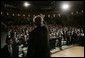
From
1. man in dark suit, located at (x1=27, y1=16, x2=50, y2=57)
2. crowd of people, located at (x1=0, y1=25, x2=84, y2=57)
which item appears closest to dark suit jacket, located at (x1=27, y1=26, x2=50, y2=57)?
man in dark suit, located at (x1=27, y1=16, x2=50, y2=57)

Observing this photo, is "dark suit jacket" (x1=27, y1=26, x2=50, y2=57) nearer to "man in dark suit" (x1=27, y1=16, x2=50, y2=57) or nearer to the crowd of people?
"man in dark suit" (x1=27, y1=16, x2=50, y2=57)

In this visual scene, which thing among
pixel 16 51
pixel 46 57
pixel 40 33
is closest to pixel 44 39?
pixel 40 33

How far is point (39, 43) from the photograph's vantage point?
10.1 ft

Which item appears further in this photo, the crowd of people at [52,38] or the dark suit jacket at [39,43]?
the crowd of people at [52,38]

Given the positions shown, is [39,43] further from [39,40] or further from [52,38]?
[52,38]

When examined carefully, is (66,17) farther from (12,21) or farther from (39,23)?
(39,23)

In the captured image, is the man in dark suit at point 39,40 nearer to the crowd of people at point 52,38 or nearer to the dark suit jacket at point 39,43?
the dark suit jacket at point 39,43

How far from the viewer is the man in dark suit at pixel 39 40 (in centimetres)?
303

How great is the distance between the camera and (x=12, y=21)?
31109 millimetres

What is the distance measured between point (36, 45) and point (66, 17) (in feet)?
90.2

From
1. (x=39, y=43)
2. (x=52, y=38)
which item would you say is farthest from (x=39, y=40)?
(x=52, y=38)

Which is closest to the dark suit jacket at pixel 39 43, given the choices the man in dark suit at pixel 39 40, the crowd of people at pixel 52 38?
the man in dark suit at pixel 39 40

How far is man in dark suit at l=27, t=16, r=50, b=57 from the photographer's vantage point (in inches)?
119

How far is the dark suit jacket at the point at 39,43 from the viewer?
3.04m
